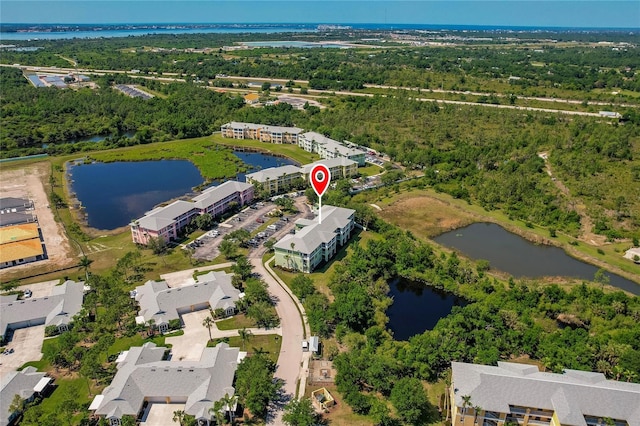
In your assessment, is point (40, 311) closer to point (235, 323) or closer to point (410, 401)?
point (235, 323)

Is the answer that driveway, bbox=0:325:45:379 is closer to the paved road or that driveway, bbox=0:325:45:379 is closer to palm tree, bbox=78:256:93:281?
palm tree, bbox=78:256:93:281

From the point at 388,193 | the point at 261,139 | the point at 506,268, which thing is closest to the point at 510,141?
the point at 388,193

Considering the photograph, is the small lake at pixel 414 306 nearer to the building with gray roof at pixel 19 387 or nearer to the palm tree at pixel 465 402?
the palm tree at pixel 465 402

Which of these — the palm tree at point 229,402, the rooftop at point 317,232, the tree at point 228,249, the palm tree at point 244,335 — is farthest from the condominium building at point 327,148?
the palm tree at point 229,402

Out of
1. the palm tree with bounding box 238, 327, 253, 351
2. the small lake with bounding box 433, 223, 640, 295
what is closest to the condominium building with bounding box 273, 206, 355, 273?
the palm tree with bounding box 238, 327, 253, 351

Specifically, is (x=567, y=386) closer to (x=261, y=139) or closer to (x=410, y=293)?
(x=410, y=293)

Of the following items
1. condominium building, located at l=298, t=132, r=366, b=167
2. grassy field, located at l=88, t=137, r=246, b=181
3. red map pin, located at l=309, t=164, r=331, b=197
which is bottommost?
grassy field, located at l=88, t=137, r=246, b=181

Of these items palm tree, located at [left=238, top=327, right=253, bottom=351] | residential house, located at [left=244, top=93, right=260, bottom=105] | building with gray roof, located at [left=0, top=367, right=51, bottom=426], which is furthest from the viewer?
residential house, located at [left=244, top=93, right=260, bottom=105]
